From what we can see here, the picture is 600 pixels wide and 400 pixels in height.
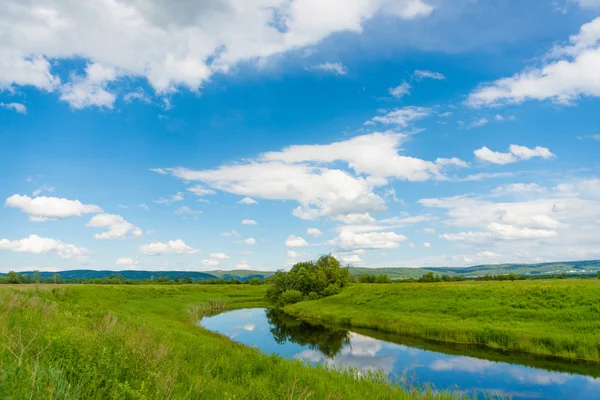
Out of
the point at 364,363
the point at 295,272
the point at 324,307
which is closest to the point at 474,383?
the point at 364,363

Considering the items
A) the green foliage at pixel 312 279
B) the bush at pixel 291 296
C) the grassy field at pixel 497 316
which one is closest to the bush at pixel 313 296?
the green foliage at pixel 312 279

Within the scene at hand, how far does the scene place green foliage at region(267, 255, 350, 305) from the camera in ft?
269

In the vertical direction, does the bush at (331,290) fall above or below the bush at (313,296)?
above

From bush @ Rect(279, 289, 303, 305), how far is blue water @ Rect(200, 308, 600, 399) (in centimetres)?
3194

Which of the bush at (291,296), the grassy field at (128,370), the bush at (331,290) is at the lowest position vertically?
the bush at (291,296)

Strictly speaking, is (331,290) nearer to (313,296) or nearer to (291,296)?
(313,296)

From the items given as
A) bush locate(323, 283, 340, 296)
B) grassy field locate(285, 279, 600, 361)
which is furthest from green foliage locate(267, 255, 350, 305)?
grassy field locate(285, 279, 600, 361)

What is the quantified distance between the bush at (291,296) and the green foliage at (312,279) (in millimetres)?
947

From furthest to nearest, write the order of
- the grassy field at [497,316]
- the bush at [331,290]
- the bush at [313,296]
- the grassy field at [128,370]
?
the bush at [313,296] < the bush at [331,290] < the grassy field at [497,316] < the grassy field at [128,370]

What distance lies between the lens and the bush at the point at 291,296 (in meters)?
80.9

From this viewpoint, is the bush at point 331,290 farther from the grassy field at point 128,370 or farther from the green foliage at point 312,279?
the grassy field at point 128,370

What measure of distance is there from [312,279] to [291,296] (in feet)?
20.6

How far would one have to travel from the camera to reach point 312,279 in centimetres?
8344

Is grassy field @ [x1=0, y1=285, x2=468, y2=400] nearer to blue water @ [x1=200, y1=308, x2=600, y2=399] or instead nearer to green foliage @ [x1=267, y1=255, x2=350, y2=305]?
blue water @ [x1=200, y1=308, x2=600, y2=399]
